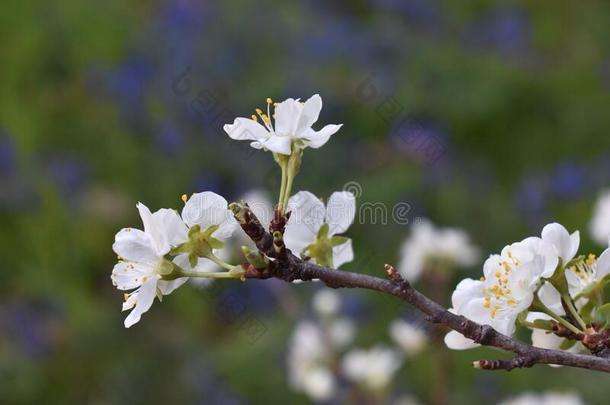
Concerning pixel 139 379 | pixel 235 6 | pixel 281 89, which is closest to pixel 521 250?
pixel 139 379

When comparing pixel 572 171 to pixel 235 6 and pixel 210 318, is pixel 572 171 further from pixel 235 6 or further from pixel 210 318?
pixel 235 6

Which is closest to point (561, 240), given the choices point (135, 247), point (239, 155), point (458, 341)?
point (458, 341)

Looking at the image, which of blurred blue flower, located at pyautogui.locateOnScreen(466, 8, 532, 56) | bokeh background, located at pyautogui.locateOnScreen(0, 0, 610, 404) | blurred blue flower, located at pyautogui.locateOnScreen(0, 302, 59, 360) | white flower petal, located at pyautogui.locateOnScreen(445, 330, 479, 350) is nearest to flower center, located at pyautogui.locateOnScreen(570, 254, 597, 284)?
white flower petal, located at pyautogui.locateOnScreen(445, 330, 479, 350)

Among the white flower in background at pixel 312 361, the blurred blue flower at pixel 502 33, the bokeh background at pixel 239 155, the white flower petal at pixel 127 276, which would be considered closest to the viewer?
the white flower petal at pixel 127 276

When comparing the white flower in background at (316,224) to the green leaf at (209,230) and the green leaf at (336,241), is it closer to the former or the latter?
the green leaf at (336,241)

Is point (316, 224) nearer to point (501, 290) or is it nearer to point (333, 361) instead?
point (501, 290)

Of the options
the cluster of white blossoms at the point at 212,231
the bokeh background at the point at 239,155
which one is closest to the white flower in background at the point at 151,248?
the cluster of white blossoms at the point at 212,231

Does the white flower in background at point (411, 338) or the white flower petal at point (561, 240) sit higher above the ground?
the white flower petal at point (561, 240)
